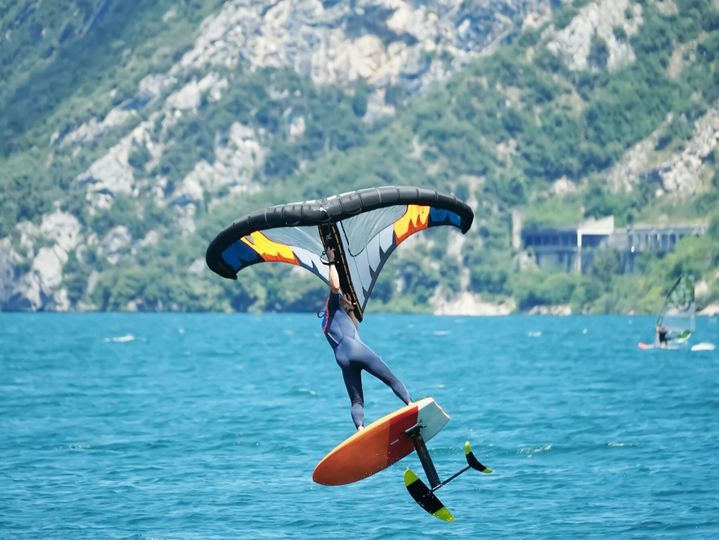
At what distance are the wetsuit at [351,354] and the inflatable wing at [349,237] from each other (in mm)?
317

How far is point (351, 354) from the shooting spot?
72.2ft

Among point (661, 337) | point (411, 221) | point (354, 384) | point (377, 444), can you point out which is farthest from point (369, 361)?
point (661, 337)

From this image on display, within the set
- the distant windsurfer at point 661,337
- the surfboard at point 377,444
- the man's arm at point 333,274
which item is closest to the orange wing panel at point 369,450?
the surfboard at point 377,444

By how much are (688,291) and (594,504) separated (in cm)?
5988

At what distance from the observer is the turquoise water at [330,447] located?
2811 centimetres

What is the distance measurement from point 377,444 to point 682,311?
73.4m

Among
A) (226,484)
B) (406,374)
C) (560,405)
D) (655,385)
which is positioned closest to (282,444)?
(226,484)

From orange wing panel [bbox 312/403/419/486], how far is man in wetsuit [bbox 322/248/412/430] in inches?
9.5

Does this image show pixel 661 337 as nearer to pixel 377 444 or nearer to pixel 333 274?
pixel 377 444

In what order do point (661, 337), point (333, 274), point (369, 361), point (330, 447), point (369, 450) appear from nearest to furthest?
point (369, 361) < point (333, 274) < point (369, 450) < point (330, 447) < point (661, 337)

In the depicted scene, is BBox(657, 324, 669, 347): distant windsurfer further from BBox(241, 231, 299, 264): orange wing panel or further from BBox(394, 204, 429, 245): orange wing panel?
BBox(241, 231, 299, 264): orange wing panel

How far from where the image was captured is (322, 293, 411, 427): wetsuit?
22.0 meters

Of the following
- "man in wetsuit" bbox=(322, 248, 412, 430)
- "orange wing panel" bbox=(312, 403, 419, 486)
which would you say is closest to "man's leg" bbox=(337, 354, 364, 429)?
"man in wetsuit" bbox=(322, 248, 412, 430)

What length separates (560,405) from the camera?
168ft
